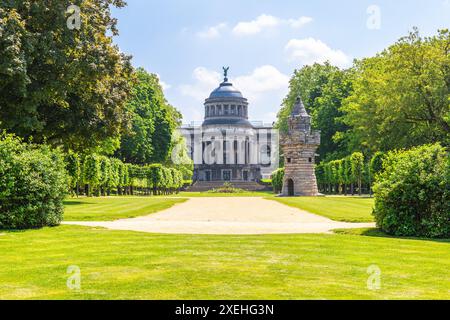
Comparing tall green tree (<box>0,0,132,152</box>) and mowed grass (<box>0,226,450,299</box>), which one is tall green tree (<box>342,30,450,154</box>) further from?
mowed grass (<box>0,226,450,299</box>)

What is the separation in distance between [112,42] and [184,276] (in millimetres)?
29386

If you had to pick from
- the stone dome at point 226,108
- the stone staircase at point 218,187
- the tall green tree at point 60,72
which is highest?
the stone dome at point 226,108

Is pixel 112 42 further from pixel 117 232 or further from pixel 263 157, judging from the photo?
pixel 263 157

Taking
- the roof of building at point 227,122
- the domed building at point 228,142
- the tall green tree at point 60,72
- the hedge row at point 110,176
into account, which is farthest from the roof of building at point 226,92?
the tall green tree at point 60,72

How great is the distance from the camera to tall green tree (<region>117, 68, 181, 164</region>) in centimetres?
6756

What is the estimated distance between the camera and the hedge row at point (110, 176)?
51.5 metres

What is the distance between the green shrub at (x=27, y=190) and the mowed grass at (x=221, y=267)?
3.94m

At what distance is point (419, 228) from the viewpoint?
17312 millimetres

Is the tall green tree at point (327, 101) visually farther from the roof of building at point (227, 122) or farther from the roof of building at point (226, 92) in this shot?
the roof of building at point (226, 92)

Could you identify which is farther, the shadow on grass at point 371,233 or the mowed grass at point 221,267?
the shadow on grass at point 371,233

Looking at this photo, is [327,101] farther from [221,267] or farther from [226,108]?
[226,108]

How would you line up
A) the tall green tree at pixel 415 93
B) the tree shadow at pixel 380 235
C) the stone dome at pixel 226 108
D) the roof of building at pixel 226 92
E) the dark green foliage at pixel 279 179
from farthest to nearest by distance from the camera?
the roof of building at pixel 226 92 → the stone dome at pixel 226 108 → the dark green foliage at pixel 279 179 → the tall green tree at pixel 415 93 → the tree shadow at pixel 380 235

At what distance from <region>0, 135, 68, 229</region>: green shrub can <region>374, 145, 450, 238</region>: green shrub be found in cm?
1165
